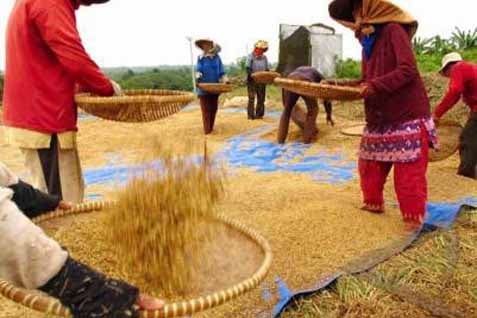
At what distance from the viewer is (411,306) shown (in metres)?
2.15

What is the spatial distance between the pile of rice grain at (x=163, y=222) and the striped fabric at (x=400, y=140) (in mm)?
1624

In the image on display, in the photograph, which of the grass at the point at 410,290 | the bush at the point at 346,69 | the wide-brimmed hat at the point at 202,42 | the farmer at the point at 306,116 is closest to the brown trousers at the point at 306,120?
the farmer at the point at 306,116

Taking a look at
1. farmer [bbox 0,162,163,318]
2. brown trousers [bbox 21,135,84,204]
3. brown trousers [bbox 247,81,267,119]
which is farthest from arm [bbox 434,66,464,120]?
brown trousers [bbox 247,81,267,119]

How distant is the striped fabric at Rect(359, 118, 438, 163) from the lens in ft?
9.24

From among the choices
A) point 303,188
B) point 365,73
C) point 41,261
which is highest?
point 365,73

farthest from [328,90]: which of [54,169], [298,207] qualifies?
[54,169]

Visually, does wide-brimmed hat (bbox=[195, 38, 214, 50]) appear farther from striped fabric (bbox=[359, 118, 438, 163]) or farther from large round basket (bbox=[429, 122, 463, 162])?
striped fabric (bbox=[359, 118, 438, 163])

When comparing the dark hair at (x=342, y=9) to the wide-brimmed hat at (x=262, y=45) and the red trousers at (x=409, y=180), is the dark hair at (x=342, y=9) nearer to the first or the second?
the red trousers at (x=409, y=180)

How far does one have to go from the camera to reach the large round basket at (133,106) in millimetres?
1949

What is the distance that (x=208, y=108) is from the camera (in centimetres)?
689

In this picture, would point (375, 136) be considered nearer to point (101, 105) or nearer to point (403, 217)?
point (403, 217)

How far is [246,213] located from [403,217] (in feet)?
3.32

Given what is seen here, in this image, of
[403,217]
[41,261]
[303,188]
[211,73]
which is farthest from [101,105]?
[211,73]

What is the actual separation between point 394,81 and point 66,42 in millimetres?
1687
